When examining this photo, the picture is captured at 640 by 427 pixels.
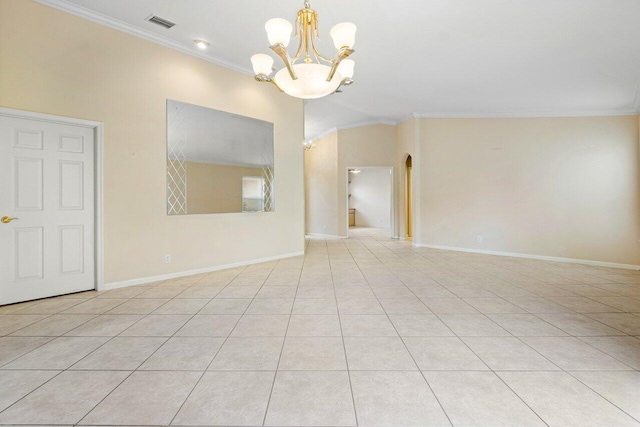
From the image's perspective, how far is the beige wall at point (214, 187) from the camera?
4.04 meters

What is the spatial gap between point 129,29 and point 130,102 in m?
0.89

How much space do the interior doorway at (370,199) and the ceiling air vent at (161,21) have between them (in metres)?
8.50

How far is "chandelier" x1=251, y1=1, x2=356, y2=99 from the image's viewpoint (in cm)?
221

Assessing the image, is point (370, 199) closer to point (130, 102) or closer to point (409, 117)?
point (409, 117)

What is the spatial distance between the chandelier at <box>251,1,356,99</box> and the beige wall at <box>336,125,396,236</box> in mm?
5791

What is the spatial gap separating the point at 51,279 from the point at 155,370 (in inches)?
95.0

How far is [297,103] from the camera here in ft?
17.7

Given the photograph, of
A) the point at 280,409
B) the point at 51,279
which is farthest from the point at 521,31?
the point at 51,279

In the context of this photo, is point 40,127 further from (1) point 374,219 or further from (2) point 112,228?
(1) point 374,219

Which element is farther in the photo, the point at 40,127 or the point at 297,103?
the point at 297,103

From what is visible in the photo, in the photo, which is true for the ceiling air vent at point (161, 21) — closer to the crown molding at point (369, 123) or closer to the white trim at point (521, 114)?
the white trim at point (521, 114)

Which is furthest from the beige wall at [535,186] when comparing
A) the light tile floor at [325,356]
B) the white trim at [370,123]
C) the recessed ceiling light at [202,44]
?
the recessed ceiling light at [202,44]

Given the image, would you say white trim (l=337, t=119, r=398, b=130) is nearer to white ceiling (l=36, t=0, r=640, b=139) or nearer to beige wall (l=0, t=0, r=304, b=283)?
white ceiling (l=36, t=0, r=640, b=139)

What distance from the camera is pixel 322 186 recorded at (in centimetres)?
910
